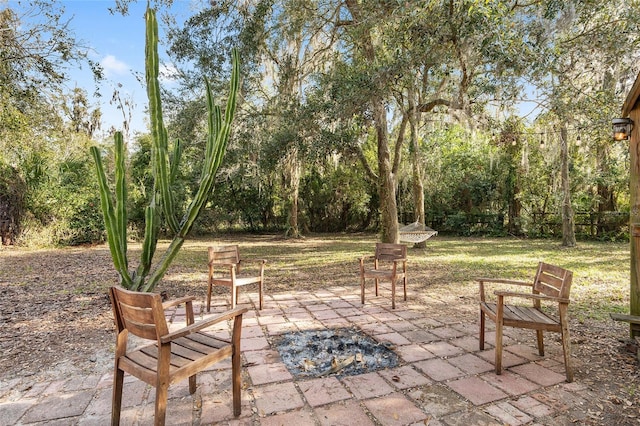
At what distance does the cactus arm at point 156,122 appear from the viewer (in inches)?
97.8

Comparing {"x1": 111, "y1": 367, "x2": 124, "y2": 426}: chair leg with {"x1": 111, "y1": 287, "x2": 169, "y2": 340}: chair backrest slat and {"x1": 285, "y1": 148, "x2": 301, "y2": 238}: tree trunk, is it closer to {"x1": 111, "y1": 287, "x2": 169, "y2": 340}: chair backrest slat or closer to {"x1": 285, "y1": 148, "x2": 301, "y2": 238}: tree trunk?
{"x1": 111, "y1": 287, "x2": 169, "y2": 340}: chair backrest slat

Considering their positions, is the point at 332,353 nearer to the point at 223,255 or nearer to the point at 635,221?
the point at 223,255

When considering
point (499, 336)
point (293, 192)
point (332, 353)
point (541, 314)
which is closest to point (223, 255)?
point (332, 353)

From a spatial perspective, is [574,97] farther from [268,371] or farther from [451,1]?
[268,371]

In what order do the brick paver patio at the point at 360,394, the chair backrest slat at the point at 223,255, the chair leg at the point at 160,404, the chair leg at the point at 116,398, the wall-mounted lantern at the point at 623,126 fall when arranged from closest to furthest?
the chair leg at the point at 160,404 → the chair leg at the point at 116,398 → the brick paver patio at the point at 360,394 → the wall-mounted lantern at the point at 623,126 → the chair backrest slat at the point at 223,255

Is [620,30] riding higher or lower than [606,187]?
higher

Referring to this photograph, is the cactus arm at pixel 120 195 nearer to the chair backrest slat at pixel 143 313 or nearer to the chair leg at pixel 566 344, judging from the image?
the chair backrest slat at pixel 143 313

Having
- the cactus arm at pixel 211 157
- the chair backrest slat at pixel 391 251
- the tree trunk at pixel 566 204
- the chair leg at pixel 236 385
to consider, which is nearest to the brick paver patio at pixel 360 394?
the chair leg at pixel 236 385

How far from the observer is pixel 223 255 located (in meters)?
3.86

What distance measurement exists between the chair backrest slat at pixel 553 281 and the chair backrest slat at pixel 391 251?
5.33 ft

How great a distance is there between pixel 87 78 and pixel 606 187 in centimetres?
1355

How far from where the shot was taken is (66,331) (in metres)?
3.02

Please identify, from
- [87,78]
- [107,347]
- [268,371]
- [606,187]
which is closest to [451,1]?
[268,371]

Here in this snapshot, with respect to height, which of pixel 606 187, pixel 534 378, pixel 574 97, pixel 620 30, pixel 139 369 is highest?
pixel 620 30
